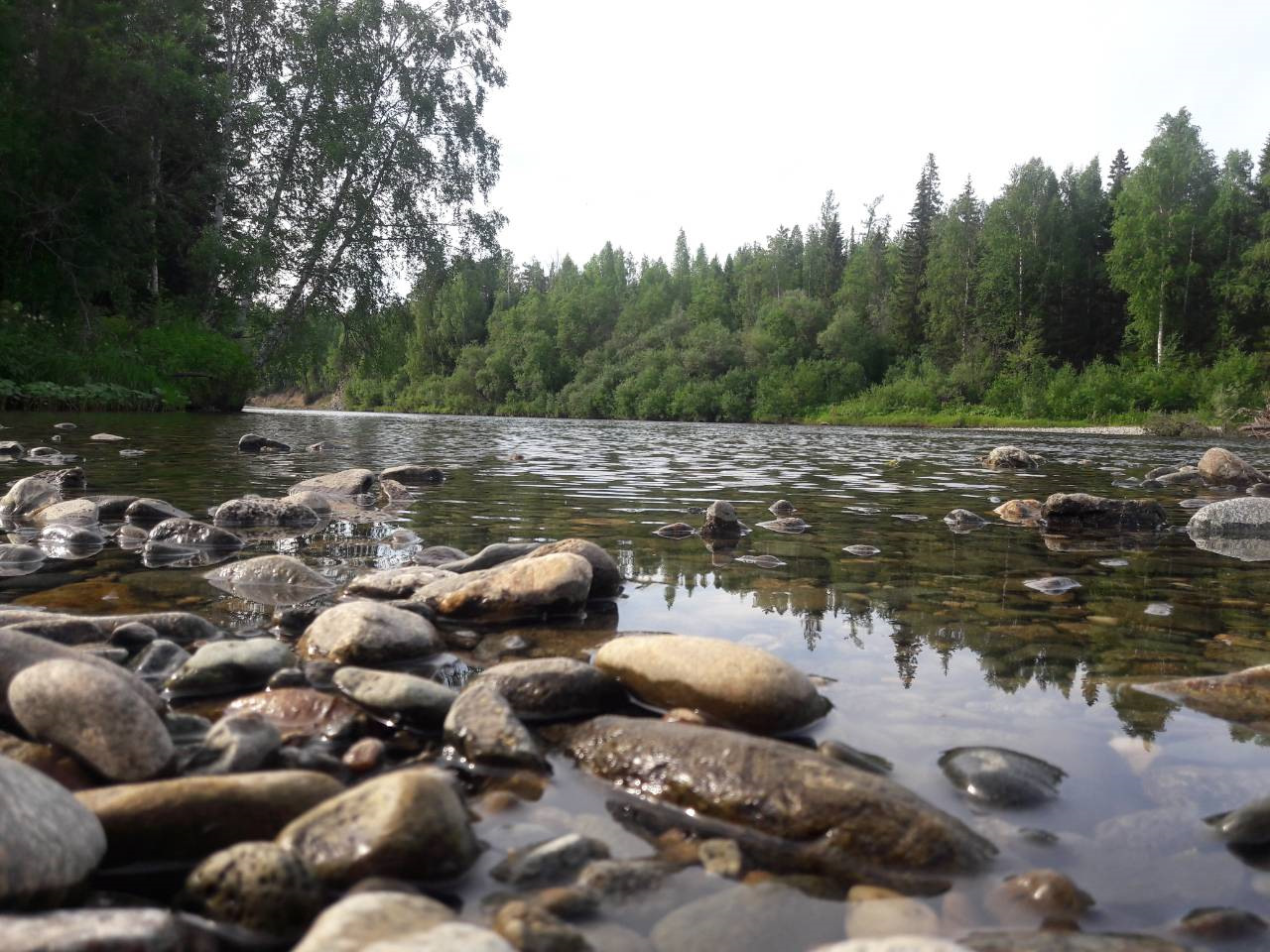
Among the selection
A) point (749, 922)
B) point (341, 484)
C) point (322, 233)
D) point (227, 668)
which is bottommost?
point (749, 922)

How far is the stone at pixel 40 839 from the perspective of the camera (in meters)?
1.45

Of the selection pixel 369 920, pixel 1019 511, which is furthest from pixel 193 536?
pixel 1019 511

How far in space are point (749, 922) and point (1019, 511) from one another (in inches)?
271

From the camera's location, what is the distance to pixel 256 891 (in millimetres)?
1501

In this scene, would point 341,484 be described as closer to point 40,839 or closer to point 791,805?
point 40,839

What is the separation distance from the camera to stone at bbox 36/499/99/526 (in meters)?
5.64

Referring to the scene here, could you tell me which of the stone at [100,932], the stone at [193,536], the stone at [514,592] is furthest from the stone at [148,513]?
the stone at [100,932]

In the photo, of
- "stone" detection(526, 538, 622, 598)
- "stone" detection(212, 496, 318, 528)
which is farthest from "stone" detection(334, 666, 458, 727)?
"stone" detection(212, 496, 318, 528)

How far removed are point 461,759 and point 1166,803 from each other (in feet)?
6.08

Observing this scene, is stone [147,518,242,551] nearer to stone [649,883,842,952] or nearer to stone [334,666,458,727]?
stone [334,666,458,727]

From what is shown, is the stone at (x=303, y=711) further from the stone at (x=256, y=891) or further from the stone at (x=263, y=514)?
the stone at (x=263, y=514)

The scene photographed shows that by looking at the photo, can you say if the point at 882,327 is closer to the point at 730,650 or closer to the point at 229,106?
the point at 229,106

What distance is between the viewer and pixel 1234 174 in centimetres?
5247

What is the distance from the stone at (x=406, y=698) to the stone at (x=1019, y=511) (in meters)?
6.28
